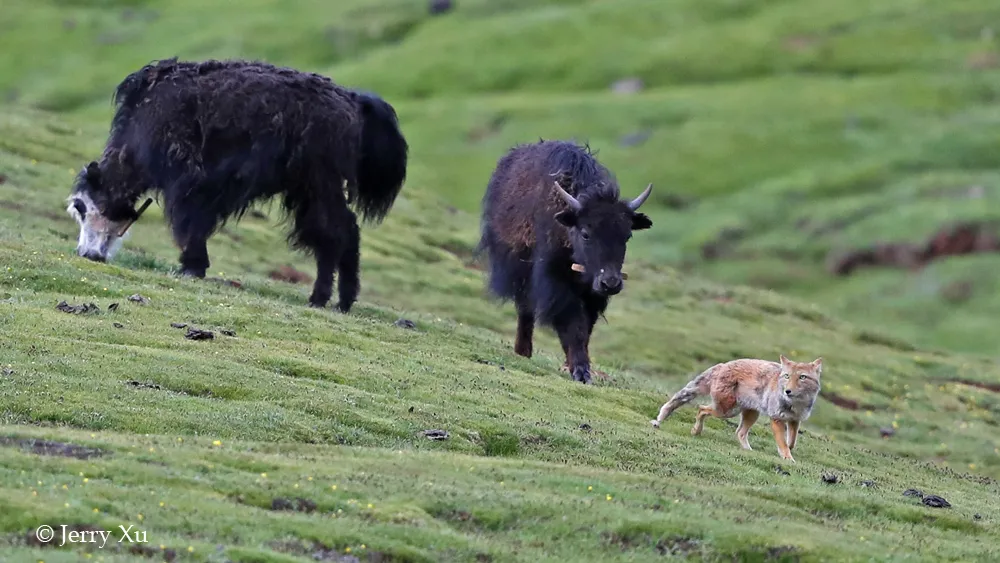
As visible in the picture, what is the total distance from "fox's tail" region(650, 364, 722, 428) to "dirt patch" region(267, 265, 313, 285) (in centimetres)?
1575

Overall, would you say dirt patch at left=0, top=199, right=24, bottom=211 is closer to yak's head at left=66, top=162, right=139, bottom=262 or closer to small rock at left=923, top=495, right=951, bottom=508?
yak's head at left=66, top=162, right=139, bottom=262

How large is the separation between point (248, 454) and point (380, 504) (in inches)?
77.6

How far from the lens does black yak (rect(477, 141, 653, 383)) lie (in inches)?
922

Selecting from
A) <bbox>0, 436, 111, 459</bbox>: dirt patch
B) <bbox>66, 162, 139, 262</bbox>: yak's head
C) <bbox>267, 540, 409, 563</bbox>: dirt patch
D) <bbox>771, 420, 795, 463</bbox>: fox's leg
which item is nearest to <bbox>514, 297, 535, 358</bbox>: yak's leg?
<bbox>771, 420, 795, 463</bbox>: fox's leg

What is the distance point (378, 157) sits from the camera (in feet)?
90.2

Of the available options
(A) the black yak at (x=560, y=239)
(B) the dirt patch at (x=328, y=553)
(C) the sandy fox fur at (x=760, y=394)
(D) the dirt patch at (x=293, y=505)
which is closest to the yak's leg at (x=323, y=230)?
(A) the black yak at (x=560, y=239)

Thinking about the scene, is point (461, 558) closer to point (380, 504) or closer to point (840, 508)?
point (380, 504)

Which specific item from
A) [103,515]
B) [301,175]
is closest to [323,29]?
[301,175]

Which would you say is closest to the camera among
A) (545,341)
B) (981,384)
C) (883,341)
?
(545,341)

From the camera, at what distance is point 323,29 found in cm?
10212

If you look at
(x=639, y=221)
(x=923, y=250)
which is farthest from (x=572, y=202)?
(x=923, y=250)

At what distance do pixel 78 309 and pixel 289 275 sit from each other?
47.2ft

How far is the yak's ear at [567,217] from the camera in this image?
2350cm

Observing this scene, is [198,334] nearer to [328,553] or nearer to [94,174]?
[94,174]
